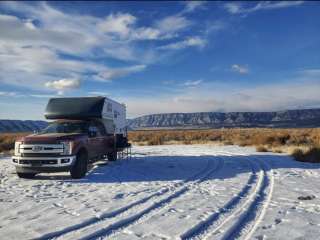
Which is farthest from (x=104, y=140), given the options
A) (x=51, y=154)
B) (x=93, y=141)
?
(x=51, y=154)

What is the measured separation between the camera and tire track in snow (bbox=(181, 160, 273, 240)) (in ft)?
19.1

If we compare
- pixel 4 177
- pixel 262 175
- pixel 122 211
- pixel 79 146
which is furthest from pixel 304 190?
pixel 4 177

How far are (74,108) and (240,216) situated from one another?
981cm

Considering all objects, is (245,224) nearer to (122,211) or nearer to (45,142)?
(122,211)

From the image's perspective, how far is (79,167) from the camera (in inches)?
478

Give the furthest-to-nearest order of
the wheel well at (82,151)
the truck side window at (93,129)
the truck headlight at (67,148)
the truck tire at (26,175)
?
the truck side window at (93,129), the wheel well at (82,151), the truck tire at (26,175), the truck headlight at (67,148)

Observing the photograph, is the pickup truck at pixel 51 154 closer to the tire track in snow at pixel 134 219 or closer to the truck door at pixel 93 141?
the truck door at pixel 93 141

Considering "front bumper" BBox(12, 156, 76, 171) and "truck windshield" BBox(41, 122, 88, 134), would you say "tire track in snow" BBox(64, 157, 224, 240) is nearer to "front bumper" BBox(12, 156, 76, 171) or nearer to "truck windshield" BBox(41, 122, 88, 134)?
"front bumper" BBox(12, 156, 76, 171)

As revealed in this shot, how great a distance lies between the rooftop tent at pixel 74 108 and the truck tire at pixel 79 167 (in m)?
2.59

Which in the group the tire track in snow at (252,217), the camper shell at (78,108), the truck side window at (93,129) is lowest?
the tire track in snow at (252,217)

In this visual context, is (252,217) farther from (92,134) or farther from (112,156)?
(112,156)

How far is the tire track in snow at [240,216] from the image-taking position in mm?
5824

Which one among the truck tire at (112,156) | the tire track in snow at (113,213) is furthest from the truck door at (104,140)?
the tire track in snow at (113,213)

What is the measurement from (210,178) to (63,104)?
23.1 ft
